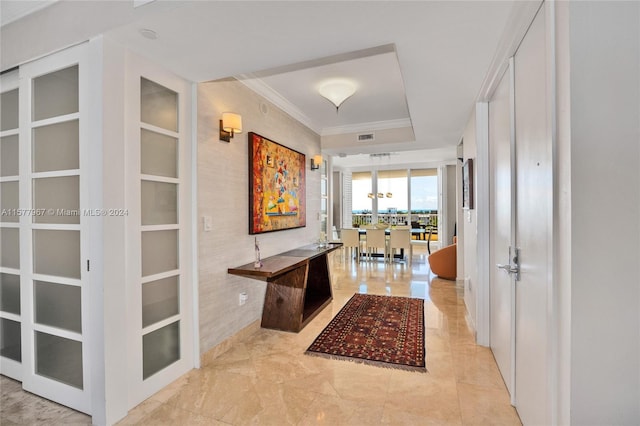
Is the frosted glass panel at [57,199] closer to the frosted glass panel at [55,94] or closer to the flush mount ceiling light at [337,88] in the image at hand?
the frosted glass panel at [55,94]

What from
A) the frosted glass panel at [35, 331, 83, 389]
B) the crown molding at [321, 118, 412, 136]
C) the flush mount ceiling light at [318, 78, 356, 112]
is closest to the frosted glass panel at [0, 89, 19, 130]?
the frosted glass panel at [35, 331, 83, 389]

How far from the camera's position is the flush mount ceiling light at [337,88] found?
10.9 ft

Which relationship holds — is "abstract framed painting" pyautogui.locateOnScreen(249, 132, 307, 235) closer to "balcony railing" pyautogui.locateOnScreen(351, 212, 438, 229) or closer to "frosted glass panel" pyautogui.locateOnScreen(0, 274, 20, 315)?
"frosted glass panel" pyautogui.locateOnScreen(0, 274, 20, 315)

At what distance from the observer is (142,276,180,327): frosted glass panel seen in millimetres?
2111

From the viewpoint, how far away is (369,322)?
11.3 feet

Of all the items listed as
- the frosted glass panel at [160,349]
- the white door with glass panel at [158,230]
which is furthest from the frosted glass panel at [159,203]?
the frosted glass panel at [160,349]

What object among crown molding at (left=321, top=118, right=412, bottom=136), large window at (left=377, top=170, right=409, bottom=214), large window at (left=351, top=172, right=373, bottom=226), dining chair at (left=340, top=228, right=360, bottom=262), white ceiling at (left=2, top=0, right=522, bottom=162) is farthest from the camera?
large window at (left=351, top=172, right=373, bottom=226)

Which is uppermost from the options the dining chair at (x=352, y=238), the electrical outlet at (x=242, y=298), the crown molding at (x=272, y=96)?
the crown molding at (x=272, y=96)

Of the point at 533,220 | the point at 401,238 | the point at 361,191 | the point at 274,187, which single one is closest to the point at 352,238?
the point at 401,238

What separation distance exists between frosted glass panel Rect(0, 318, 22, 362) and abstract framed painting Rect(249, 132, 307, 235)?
76.8 inches

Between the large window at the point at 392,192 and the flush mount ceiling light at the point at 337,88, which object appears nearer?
the flush mount ceiling light at the point at 337,88

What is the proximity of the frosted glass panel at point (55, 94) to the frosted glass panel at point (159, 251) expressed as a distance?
3.13ft

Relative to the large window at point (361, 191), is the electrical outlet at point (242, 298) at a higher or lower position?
lower

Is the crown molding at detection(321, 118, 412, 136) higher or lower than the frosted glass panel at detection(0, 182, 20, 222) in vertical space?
higher
